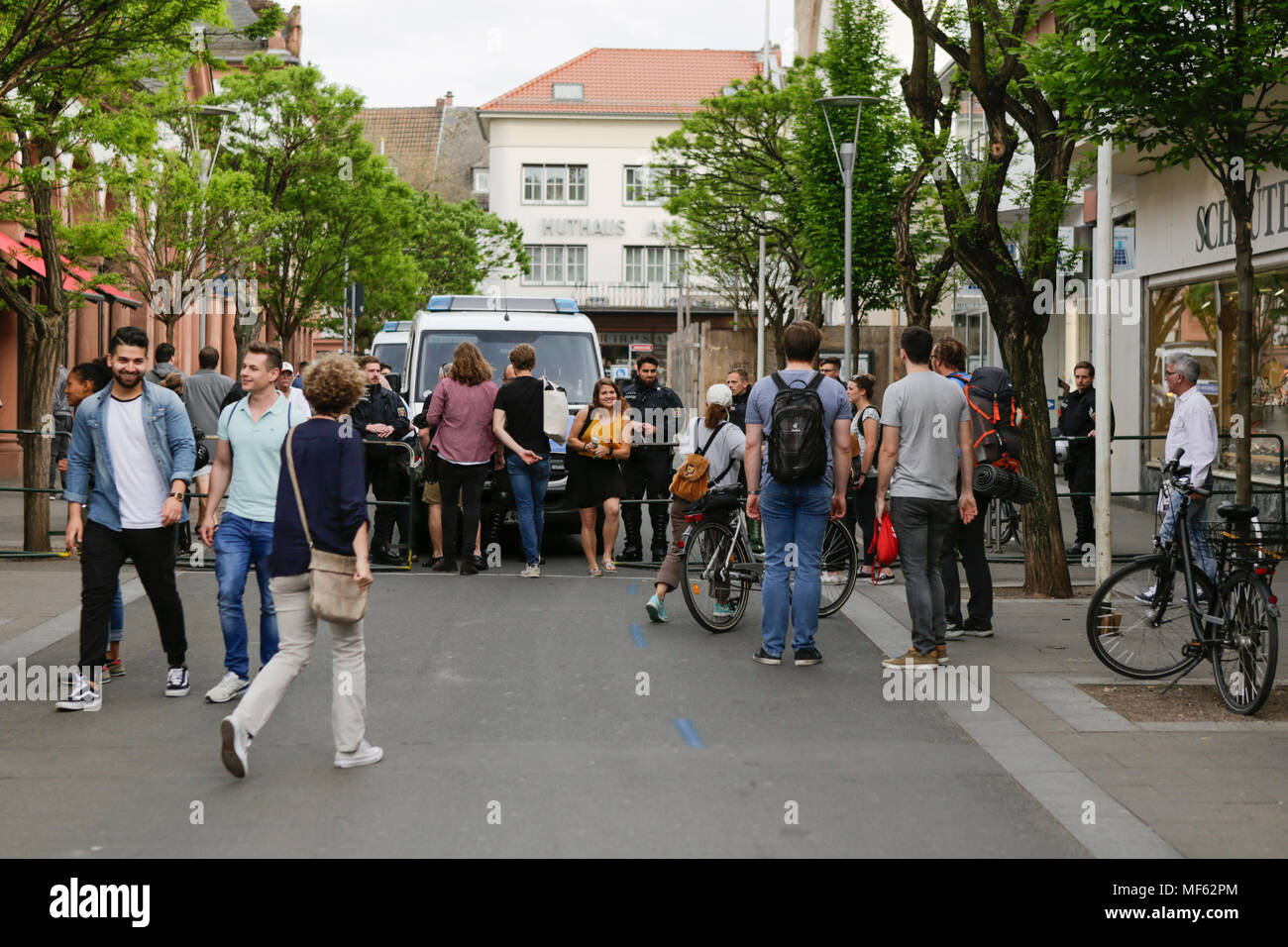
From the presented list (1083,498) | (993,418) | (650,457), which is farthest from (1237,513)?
(650,457)

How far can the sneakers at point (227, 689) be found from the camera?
7902 mm

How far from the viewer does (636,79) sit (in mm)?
80812

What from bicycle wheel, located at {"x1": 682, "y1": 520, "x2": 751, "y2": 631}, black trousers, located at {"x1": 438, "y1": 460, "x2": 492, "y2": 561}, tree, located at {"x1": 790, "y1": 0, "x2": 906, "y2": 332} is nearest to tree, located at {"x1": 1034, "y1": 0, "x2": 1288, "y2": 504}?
bicycle wheel, located at {"x1": 682, "y1": 520, "x2": 751, "y2": 631}

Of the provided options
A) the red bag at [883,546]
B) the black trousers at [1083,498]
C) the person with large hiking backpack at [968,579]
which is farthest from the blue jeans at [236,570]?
the black trousers at [1083,498]

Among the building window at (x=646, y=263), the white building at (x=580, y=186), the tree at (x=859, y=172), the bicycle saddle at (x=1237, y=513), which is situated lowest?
the bicycle saddle at (x=1237, y=513)

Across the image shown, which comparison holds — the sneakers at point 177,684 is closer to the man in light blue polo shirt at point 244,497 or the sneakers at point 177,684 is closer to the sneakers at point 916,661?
the man in light blue polo shirt at point 244,497

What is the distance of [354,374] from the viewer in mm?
6621

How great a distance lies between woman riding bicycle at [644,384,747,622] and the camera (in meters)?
10.4

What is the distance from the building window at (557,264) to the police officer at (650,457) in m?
62.5

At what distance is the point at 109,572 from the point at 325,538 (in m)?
2.13

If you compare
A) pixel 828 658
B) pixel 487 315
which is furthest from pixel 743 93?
pixel 828 658

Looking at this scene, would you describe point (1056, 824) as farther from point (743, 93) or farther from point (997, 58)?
point (743, 93)

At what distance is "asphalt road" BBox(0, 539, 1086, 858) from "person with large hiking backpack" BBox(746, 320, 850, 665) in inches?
12.9
